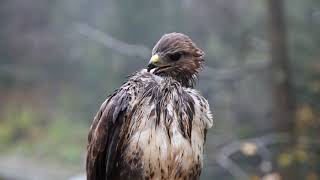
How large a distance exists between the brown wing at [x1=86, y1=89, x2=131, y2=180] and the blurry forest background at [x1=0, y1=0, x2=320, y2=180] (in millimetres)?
1711

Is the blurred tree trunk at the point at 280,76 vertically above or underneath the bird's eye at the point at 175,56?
above

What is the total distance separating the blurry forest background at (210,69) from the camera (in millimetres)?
3455

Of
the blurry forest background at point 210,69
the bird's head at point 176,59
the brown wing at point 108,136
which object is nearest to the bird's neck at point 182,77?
the bird's head at point 176,59

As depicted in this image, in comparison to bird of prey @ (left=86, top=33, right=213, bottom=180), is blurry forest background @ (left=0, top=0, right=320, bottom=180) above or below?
above

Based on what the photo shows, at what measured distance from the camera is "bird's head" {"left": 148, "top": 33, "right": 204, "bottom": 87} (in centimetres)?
171

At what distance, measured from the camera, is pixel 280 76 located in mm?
3484

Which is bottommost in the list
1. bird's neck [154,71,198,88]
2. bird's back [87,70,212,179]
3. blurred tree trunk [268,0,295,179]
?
bird's back [87,70,212,179]

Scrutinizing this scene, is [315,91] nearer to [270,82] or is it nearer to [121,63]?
[270,82]

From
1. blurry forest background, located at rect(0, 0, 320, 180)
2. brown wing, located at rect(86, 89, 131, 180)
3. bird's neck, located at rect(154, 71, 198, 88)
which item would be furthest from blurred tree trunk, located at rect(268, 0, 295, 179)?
brown wing, located at rect(86, 89, 131, 180)

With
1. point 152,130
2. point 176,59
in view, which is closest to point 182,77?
point 176,59

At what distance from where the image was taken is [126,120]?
1630 mm

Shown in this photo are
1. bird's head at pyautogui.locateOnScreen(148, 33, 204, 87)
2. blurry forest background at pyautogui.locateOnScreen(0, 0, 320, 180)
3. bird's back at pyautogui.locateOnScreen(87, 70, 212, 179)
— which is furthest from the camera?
blurry forest background at pyautogui.locateOnScreen(0, 0, 320, 180)

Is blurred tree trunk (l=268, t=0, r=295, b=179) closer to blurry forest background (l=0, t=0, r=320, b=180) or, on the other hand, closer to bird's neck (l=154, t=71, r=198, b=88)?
blurry forest background (l=0, t=0, r=320, b=180)

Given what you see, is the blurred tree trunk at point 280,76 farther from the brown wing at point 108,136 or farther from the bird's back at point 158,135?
the brown wing at point 108,136
